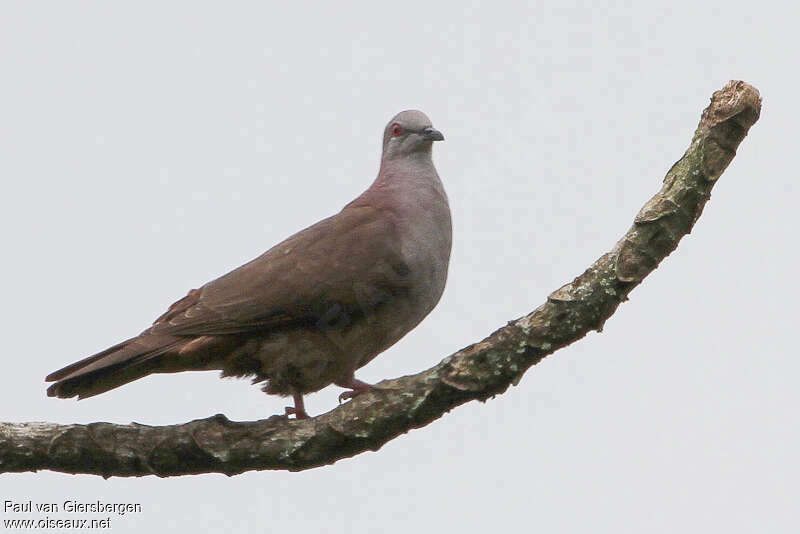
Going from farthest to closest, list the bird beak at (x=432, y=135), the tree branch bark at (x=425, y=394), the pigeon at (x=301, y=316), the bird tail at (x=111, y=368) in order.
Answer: the bird beak at (x=432, y=135) → the pigeon at (x=301, y=316) → the bird tail at (x=111, y=368) → the tree branch bark at (x=425, y=394)

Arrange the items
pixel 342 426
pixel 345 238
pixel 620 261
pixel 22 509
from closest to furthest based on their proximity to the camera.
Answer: pixel 620 261, pixel 342 426, pixel 22 509, pixel 345 238

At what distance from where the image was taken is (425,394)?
4.05m

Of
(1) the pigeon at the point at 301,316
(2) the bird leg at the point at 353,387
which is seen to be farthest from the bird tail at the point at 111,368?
(2) the bird leg at the point at 353,387

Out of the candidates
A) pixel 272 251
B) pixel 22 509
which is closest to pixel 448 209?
pixel 272 251

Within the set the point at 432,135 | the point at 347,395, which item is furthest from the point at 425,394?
the point at 432,135

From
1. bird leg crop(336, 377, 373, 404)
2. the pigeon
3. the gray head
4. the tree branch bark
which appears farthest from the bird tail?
the gray head

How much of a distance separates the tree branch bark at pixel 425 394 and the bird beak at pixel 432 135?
2216 mm

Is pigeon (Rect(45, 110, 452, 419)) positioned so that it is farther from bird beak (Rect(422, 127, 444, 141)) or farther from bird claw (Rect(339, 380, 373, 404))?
bird beak (Rect(422, 127, 444, 141))

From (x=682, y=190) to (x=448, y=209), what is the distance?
204 cm

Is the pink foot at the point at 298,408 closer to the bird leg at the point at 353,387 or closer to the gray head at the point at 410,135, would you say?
the bird leg at the point at 353,387

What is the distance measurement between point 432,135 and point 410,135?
6.0 inches

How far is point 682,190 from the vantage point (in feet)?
12.7

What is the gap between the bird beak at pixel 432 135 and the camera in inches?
240

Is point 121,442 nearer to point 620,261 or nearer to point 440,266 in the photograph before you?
point 440,266
